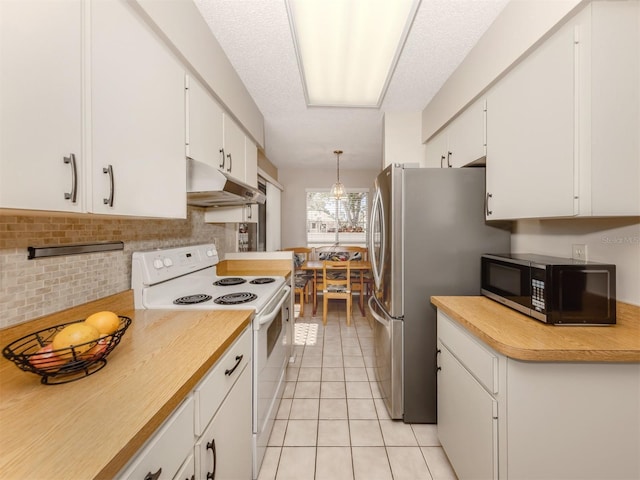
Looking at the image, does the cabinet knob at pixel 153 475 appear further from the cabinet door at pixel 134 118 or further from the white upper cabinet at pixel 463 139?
the white upper cabinet at pixel 463 139

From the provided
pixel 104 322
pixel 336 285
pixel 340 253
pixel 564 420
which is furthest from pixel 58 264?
pixel 340 253

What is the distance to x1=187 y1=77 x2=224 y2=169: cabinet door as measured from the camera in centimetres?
146

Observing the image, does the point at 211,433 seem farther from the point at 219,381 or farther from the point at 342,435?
the point at 342,435

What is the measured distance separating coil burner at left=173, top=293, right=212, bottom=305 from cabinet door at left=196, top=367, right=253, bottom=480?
47 centimetres

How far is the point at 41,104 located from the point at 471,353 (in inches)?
64.8

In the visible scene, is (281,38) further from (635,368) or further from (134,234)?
(635,368)

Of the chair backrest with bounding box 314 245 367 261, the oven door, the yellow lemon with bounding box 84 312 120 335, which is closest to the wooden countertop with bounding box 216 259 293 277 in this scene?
the oven door

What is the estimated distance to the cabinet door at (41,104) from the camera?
24.7 inches

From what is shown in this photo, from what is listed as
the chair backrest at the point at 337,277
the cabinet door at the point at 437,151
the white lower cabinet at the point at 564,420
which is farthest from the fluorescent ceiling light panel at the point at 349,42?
the chair backrest at the point at 337,277

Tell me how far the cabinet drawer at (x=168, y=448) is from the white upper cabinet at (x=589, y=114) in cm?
153

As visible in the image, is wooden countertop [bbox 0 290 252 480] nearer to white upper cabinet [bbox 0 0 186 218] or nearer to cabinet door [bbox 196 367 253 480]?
cabinet door [bbox 196 367 253 480]

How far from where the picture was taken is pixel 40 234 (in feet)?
3.34

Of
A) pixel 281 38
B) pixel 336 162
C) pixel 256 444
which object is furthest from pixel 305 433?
pixel 336 162

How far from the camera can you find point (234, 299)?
1.52 m
